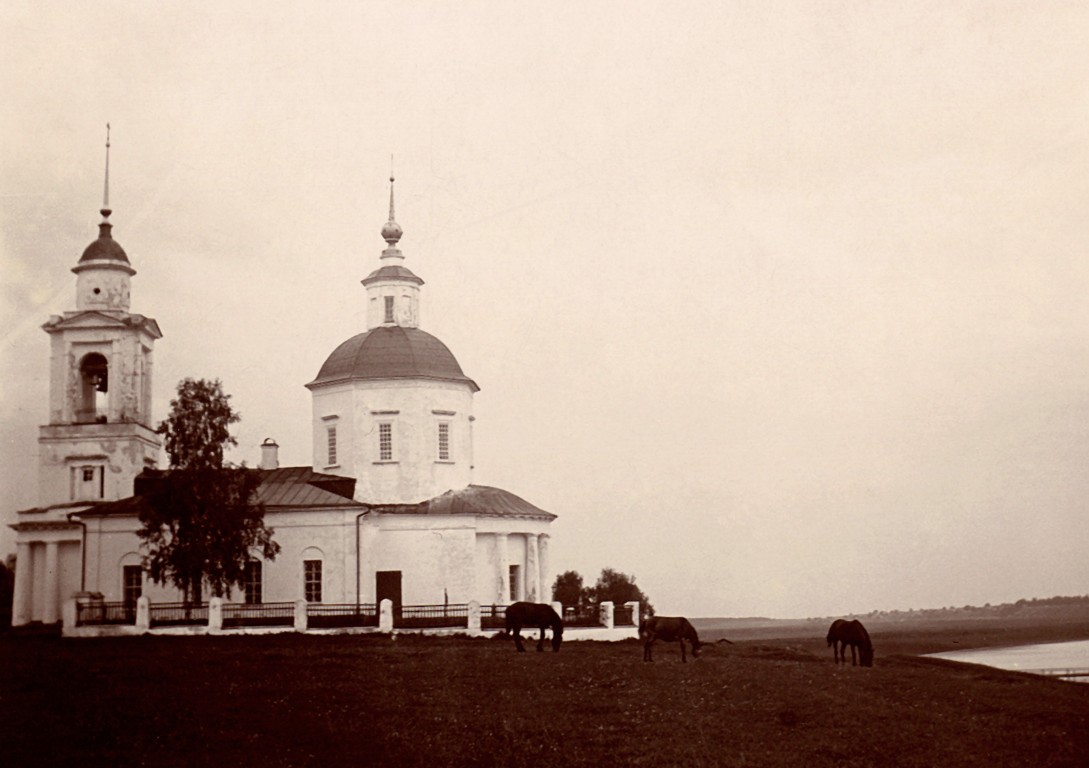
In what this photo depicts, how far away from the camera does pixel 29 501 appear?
41.1m

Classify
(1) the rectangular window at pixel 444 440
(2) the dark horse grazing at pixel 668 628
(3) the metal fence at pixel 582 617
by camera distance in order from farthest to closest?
1. (1) the rectangular window at pixel 444 440
2. (3) the metal fence at pixel 582 617
3. (2) the dark horse grazing at pixel 668 628

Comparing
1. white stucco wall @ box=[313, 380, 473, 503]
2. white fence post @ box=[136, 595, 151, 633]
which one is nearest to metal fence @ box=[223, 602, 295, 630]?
white fence post @ box=[136, 595, 151, 633]

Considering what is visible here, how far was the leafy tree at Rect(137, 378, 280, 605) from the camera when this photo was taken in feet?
116

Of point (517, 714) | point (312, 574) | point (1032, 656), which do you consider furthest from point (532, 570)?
point (517, 714)

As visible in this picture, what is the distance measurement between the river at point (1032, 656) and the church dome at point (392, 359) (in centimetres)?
1815

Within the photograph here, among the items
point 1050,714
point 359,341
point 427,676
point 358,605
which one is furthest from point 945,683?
point 359,341

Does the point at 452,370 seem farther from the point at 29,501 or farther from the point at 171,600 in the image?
the point at 29,501

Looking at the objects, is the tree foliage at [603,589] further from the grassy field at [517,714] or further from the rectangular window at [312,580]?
the grassy field at [517,714]

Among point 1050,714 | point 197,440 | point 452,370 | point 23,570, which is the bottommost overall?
point 1050,714

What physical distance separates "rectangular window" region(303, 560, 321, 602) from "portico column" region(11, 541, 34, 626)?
9305mm

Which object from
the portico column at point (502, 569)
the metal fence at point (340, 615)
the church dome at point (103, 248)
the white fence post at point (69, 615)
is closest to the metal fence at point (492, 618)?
the portico column at point (502, 569)

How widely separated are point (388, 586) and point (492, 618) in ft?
14.7

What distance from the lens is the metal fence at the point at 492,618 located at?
36219 millimetres

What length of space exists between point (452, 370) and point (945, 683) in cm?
2494
